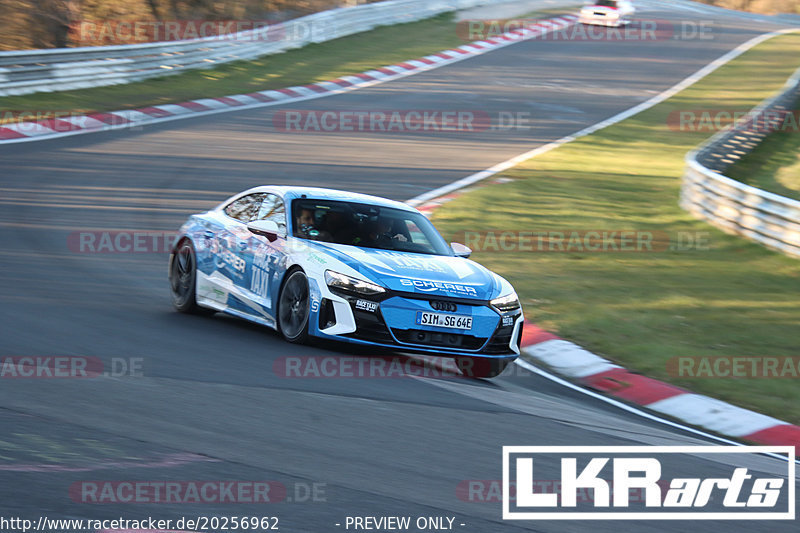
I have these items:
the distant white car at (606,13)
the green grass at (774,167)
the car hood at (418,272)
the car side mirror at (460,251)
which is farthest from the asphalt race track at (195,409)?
the distant white car at (606,13)

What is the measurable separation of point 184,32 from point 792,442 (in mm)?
31221

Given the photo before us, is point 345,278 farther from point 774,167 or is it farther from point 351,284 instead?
point 774,167

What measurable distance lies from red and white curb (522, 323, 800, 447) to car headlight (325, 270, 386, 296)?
6.96 ft

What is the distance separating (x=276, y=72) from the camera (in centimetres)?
3075

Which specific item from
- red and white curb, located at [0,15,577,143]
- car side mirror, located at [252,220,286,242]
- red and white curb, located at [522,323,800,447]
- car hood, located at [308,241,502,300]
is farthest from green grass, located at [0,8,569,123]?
red and white curb, located at [522,323,800,447]

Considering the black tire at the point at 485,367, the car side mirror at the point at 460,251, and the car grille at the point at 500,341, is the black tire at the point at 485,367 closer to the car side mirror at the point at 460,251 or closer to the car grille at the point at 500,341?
the car grille at the point at 500,341

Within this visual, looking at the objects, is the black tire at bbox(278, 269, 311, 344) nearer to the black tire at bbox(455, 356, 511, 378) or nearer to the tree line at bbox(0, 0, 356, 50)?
the black tire at bbox(455, 356, 511, 378)

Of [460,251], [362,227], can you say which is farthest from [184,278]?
[460,251]

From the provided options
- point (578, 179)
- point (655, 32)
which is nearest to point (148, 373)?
point (578, 179)

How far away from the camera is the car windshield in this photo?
30.8 feet

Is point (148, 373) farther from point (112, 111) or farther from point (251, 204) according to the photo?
point (112, 111)

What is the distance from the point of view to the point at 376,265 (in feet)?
28.5

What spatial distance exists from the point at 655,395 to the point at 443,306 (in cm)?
200

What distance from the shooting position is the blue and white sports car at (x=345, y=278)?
27.6 feet
